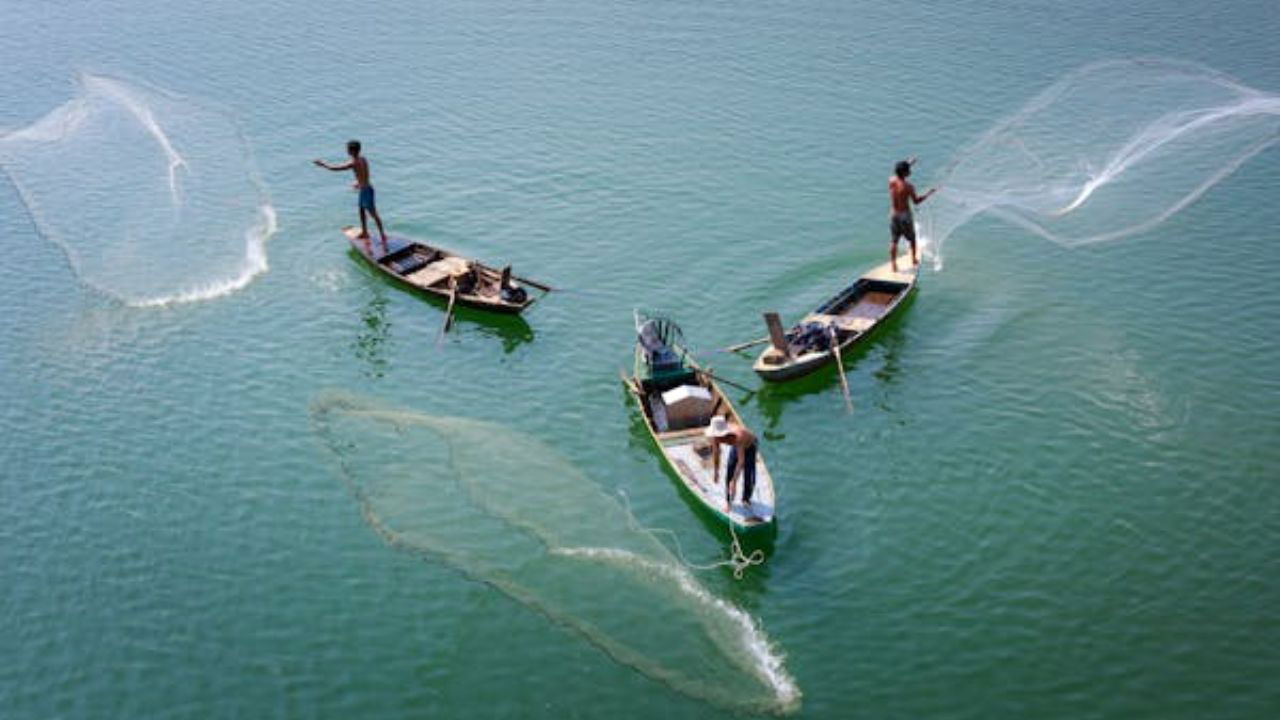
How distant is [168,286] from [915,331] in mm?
18691

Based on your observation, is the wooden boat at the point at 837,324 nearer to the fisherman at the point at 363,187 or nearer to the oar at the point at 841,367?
the oar at the point at 841,367

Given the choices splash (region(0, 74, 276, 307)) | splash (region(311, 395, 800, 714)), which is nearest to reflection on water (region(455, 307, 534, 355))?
splash (region(311, 395, 800, 714))

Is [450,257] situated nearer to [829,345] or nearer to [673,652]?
[829,345]

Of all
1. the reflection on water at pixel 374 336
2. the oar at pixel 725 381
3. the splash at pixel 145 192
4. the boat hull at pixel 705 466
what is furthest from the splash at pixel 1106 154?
the splash at pixel 145 192

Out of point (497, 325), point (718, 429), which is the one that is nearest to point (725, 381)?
point (718, 429)

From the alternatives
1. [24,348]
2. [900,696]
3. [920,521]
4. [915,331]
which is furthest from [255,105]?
[900,696]

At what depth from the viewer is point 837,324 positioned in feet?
90.8

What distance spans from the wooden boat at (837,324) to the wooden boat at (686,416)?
1.72m

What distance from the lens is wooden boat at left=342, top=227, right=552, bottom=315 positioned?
29.2 metres

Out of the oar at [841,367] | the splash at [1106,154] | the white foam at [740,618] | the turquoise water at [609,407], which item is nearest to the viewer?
the white foam at [740,618]

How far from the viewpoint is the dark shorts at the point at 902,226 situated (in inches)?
1166

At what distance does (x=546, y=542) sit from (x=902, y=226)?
1327cm

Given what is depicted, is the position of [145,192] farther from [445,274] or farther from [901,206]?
[901,206]

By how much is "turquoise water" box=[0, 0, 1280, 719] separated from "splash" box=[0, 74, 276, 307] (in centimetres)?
16
